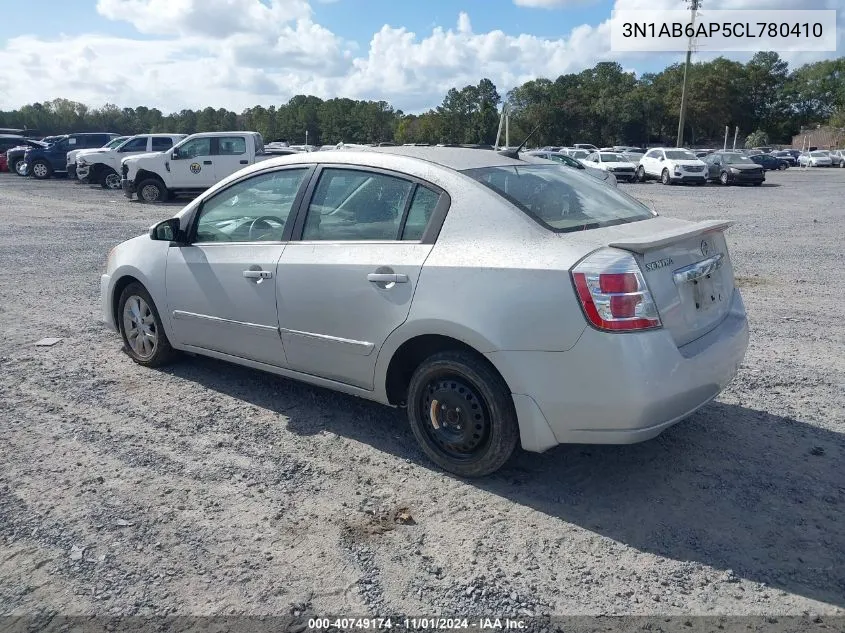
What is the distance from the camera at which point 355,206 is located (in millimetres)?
4293

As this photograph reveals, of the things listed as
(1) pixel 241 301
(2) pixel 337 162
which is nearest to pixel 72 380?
(1) pixel 241 301

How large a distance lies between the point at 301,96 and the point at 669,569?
3922 inches

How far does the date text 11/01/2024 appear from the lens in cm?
276

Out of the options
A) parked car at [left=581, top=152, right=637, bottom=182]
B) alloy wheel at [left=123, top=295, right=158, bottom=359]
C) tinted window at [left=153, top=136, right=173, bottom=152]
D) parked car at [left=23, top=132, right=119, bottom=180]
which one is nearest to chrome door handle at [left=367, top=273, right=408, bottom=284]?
alloy wheel at [left=123, top=295, right=158, bottom=359]

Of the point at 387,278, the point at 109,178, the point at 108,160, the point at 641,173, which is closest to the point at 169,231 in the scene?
the point at 387,278

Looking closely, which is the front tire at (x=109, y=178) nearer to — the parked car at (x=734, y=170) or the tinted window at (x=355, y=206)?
the parked car at (x=734, y=170)

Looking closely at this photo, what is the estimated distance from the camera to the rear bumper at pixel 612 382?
10.8 feet

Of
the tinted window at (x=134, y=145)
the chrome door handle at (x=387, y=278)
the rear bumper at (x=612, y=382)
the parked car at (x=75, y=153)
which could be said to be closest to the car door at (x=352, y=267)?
the chrome door handle at (x=387, y=278)

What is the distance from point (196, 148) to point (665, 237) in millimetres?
19264

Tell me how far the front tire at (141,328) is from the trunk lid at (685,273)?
3.55 meters

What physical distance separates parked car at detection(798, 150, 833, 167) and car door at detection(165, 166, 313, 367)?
63.8m

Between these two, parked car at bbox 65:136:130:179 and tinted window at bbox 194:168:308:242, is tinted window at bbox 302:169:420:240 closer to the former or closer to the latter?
tinted window at bbox 194:168:308:242

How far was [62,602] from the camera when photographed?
292cm

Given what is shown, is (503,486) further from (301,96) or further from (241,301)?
(301,96)
